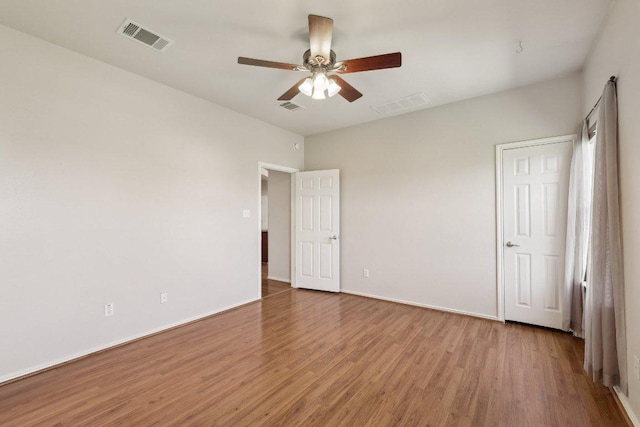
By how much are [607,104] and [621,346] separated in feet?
5.58

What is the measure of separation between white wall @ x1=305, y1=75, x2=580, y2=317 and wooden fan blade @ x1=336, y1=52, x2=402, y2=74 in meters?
2.14

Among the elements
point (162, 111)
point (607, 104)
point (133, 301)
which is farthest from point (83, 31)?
point (607, 104)

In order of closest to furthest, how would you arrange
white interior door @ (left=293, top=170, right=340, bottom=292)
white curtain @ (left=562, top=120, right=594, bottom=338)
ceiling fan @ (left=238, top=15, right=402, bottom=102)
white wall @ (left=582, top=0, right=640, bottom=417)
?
1. white wall @ (left=582, top=0, right=640, bottom=417)
2. ceiling fan @ (left=238, top=15, right=402, bottom=102)
3. white curtain @ (left=562, top=120, right=594, bottom=338)
4. white interior door @ (left=293, top=170, right=340, bottom=292)

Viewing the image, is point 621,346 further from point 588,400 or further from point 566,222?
point 566,222

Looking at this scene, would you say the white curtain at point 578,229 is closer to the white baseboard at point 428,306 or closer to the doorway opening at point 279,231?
the white baseboard at point 428,306

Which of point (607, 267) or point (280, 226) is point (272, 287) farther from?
point (607, 267)

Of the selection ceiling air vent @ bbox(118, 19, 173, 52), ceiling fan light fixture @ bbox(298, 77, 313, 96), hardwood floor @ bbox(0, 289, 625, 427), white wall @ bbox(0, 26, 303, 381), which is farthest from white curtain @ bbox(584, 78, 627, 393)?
white wall @ bbox(0, 26, 303, 381)

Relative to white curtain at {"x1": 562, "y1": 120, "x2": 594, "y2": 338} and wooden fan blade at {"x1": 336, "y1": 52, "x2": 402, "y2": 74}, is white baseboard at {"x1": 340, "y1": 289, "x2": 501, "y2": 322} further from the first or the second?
wooden fan blade at {"x1": 336, "y1": 52, "x2": 402, "y2": 74}

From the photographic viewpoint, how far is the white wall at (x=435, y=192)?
11.1 feet

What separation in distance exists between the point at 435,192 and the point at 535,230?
122 centimetres

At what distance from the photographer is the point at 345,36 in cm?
238

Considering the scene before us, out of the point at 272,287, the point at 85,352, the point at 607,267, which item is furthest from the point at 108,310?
the point at 607,267

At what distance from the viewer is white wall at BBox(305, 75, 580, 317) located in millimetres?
3381

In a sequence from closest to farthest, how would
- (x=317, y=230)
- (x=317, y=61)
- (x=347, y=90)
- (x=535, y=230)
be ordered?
(x=317, y=61), (x=347, y=90), (x=535, y=230), (x=317, y=230)
